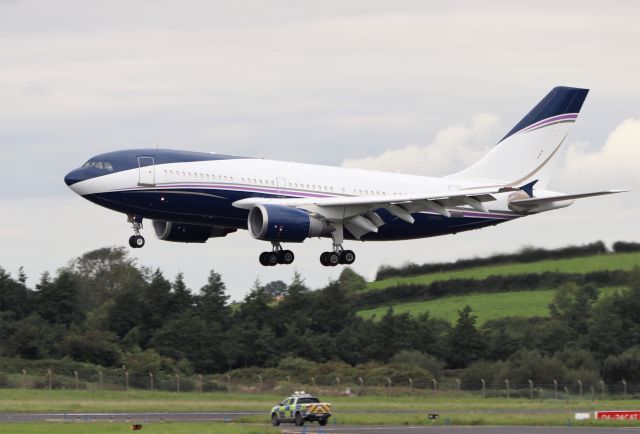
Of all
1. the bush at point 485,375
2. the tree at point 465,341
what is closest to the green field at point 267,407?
the bush at point 485,375

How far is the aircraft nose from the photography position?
6900 centimetres

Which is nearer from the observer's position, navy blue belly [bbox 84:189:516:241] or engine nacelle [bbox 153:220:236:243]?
navy blue belly [bbox 84:189:516:241]

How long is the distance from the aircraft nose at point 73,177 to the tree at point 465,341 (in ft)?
139

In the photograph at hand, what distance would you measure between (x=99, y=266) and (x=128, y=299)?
4687cm

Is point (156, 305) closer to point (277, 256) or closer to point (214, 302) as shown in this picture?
point (214, 302)

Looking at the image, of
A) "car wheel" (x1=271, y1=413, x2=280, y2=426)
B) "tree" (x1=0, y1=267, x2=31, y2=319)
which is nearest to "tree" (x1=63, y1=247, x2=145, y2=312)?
"tree" (x1=0, y1=267, x2=31, y2=319)

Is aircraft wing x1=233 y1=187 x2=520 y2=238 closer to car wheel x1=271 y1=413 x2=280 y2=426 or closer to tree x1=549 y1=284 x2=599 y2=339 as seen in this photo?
car wheel x1=271 y1=413 x2=280 y2=426

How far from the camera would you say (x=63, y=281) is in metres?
126

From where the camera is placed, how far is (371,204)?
236ft

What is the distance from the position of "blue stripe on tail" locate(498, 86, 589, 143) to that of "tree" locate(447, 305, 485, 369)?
2405 cm

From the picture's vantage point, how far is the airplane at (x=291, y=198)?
226ft

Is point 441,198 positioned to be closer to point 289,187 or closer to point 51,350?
point 289,187

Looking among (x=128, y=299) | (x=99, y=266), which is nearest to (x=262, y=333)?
(x=128, y=299)

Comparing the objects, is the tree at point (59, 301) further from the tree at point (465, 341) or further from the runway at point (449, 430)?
the runway at point (449, 430)
